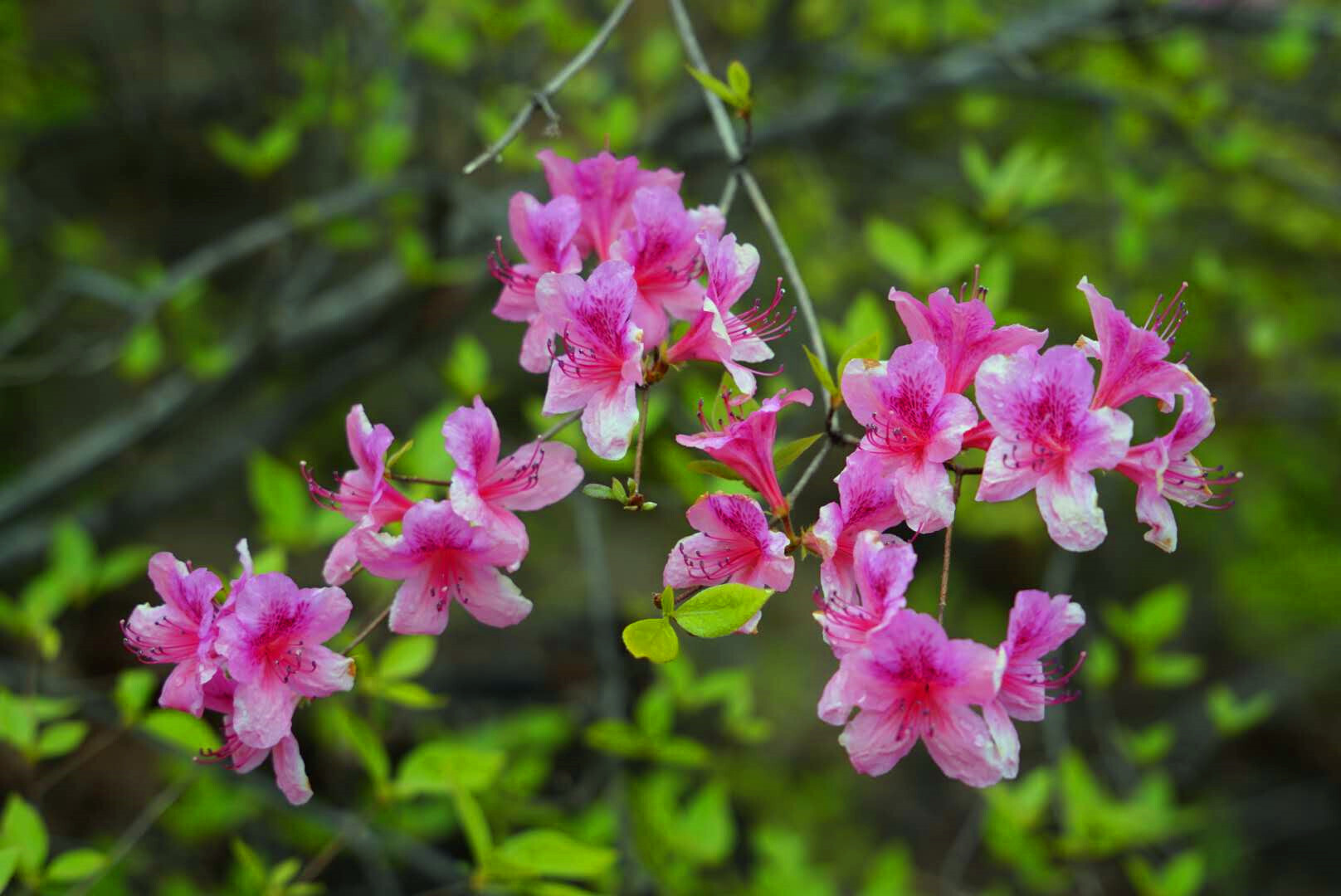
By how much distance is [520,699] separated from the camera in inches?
126

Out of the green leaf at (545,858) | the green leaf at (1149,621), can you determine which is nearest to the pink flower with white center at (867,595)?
the green leaf at (545,858)

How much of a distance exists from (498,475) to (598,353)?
0.15 meters

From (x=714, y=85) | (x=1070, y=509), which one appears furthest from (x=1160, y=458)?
(x=714, y=85)

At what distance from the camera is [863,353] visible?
937 mm

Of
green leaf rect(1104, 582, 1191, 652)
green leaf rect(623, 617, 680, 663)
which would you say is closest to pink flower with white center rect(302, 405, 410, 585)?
green leaf rect(623, 617, 680, 663)

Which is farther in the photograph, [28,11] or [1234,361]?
[1234,361]

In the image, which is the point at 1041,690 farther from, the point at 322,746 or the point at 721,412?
the point at 322,746

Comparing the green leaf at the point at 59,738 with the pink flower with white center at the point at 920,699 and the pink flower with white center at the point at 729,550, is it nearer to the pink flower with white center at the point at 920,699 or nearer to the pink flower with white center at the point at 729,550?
the pink flower with white center at the point at 729,550

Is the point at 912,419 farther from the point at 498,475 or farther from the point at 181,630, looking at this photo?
the point at 181,630

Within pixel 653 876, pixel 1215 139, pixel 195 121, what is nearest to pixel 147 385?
pixel 195 121

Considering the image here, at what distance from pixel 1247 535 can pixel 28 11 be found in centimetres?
542

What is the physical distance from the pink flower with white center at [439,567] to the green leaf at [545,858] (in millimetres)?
399

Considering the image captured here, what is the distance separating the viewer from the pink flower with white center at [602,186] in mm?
1050

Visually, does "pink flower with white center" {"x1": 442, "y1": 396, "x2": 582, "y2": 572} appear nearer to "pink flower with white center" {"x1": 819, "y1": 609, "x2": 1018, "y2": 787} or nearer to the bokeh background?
"pink flower with white center" {"x1": 819, "y1": 609, "x2": 1018, "y2": 787}
